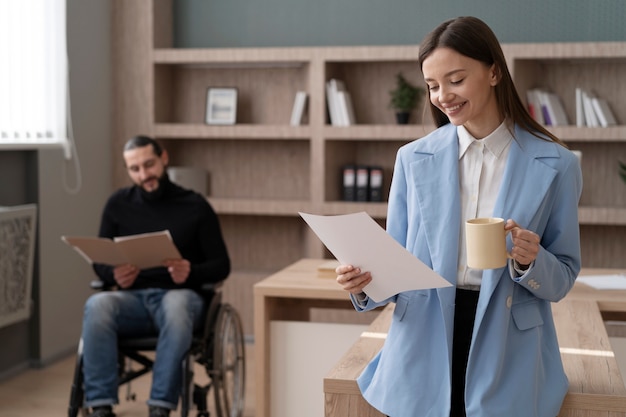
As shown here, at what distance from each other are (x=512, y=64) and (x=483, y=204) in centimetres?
357

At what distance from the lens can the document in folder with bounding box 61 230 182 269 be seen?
3508 mm

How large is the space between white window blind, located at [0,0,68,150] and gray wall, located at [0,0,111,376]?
11cm

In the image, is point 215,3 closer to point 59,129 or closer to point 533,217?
point 59,129

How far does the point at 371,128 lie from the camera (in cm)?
534

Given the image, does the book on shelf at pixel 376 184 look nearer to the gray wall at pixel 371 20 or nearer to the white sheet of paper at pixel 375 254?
the gray wall at pixel 371 20

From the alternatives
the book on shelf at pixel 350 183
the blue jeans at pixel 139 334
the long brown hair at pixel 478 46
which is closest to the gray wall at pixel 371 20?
the book on shelf at pixel 350 183

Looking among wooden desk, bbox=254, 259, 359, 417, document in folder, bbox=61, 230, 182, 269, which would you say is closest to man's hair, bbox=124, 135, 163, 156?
document in folder, bbox=61, 230, 182, 269

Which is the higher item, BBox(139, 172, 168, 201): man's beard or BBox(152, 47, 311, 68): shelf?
BBox(152, 47, 311, 68): shelf

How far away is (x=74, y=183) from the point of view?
5.28 metres

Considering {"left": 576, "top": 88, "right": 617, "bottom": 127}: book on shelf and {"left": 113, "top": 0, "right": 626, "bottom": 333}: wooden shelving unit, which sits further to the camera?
{"left": 113, "top": 0, "right": 626, "bottom": 333}: wooden shelving unit

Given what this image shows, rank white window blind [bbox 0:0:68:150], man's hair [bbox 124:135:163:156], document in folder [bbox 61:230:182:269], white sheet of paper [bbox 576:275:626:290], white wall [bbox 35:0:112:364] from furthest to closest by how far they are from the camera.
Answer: white wall [bbox 35:0:112:364], white window blind [bbox 0:0:68:150], man's hair [bbox 124:135:163:156], document in folder [bbox 61:230:182:269], white sheet of paper [bbox 576:275:626:290]

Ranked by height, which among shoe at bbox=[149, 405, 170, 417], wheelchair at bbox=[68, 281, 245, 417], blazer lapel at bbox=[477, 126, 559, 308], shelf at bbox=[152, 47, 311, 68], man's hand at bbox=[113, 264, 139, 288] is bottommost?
shoe at bbox=[149, 405, 170, 417]

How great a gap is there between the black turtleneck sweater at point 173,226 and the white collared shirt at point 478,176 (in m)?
2.14

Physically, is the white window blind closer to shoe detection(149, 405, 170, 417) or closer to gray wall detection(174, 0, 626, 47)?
gray wall detection(174, 0, 626, 47)
